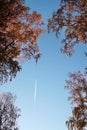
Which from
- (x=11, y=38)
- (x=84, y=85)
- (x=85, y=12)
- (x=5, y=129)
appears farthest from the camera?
(x=5, y=129)

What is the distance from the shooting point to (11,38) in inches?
879

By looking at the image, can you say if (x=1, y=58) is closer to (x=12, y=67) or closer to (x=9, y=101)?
(x=12, y=67)

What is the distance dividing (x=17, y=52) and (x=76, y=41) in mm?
4751

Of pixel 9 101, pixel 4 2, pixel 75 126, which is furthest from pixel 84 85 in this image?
pixel 4 2

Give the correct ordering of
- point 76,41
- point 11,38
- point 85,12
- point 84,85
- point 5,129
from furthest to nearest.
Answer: point 5,129 < point 84,85 < point 11,38 < point 76,41 < point 85,12

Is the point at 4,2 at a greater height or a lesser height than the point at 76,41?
greater

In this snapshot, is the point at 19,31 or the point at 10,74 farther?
the point at 19,31

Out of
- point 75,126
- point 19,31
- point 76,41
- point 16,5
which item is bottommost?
point 75,126

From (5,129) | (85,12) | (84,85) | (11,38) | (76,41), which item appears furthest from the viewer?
(5,129)

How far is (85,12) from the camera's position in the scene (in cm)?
1930

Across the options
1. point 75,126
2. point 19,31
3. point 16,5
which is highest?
point 16,5

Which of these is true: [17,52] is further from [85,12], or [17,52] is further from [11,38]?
[85,12]

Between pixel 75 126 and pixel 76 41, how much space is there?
79.6 ft

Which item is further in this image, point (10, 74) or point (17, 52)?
point (17, 52)
